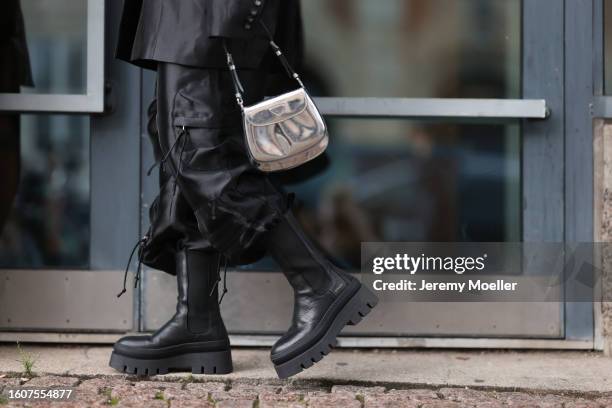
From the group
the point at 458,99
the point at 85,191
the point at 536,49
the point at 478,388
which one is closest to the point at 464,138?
the point at 458,99

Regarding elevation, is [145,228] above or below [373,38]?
below

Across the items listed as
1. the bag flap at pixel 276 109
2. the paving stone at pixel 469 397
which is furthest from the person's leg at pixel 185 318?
the paving stone at pixel 469 397

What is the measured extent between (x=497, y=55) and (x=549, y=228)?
59 centimetres

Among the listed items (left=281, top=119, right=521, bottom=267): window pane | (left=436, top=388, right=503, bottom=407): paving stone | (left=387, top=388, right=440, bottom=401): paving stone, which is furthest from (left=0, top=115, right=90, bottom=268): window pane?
(left=436, top=388, right=503, bottom=407): paving stone

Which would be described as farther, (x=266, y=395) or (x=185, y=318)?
(x=185, y=318)

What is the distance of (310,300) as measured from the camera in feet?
9.02

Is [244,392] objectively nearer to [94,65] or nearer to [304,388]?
[304,388]

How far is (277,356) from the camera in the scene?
8.93ft

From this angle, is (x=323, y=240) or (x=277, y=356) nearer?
(x=277, y=356)

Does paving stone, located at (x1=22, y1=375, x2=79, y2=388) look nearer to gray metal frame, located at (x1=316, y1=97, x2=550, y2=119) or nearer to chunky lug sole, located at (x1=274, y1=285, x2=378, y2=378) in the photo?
chunky lug sole, located at (x1=274, y1=285, x2=378, y2=378)

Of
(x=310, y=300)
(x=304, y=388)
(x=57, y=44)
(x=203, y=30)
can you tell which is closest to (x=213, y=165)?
(x=203, y=30)

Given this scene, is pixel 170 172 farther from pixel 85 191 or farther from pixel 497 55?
pixel 497 55

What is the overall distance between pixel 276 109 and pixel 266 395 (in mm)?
759

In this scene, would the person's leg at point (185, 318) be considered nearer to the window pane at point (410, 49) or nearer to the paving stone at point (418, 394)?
the paving stone at point (418, 394)
